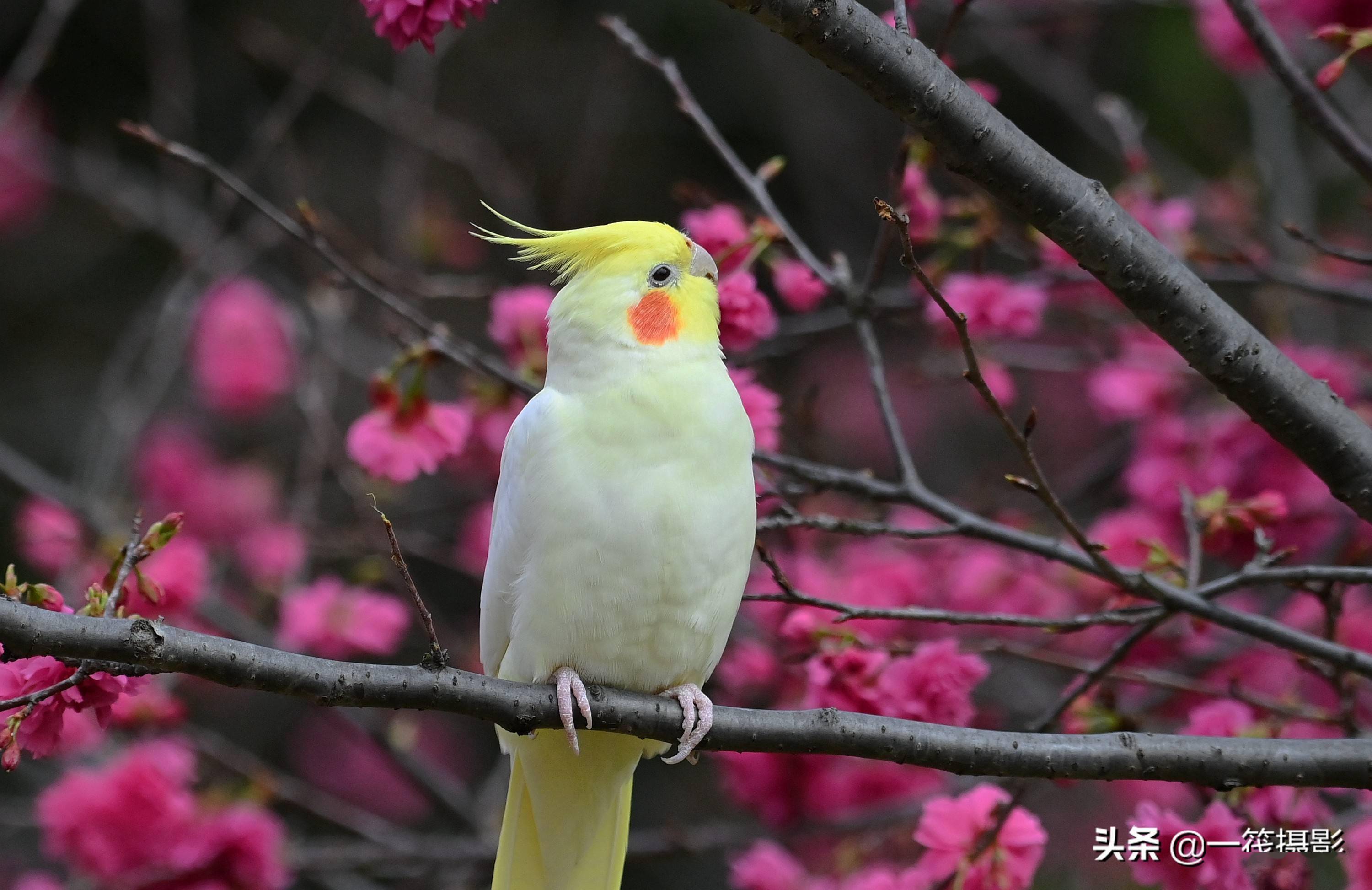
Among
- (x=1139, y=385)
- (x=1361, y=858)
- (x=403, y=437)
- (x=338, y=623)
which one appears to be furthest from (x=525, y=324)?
(x=1361, y=858)

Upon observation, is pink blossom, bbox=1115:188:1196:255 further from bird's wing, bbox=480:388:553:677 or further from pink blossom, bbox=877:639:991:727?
bird's wing, bbox=480:388:553:677

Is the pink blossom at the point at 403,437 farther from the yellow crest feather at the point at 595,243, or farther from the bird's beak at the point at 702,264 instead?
the bird's beak at the point at 702,264

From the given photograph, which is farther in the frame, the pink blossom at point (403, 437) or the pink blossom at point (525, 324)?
the pink blossom at point (525, 324)

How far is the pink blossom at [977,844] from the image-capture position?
2008mm

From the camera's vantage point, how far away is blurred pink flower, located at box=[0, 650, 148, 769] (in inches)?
63.4

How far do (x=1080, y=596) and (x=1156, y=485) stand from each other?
1.05ft

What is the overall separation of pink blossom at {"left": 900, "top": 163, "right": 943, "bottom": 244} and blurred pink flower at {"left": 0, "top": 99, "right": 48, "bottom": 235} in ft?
11.4

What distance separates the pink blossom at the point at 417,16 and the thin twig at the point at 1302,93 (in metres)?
1.23

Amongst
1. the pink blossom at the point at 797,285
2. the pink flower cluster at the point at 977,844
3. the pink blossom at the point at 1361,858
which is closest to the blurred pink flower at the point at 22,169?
the pink blossom at the point at 797,285

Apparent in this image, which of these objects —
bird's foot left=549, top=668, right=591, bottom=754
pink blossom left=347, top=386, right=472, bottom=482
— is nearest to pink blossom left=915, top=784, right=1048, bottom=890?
bird's foot left=549, top=668, right=591, bottom=754

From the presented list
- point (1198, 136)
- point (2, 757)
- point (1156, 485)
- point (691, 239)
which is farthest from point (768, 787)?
point (1198, 136)

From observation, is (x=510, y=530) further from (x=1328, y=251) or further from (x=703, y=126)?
(x=1328, y=251)

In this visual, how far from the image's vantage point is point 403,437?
2.33m

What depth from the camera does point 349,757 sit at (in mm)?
5000
